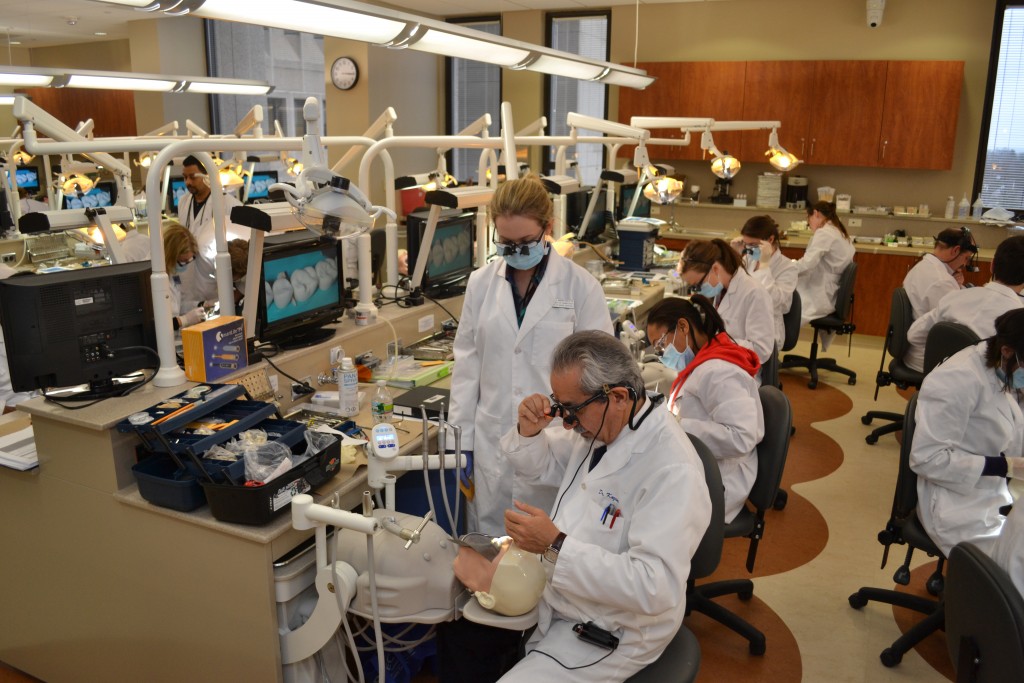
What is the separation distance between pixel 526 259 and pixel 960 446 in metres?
1.56

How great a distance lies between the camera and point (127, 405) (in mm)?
2359

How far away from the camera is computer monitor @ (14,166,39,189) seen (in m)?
7.75

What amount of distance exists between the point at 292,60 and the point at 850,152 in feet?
20.4

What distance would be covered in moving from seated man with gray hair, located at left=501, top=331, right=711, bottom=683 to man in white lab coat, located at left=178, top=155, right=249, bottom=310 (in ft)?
6.82

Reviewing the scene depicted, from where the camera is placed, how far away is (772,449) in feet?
8.93

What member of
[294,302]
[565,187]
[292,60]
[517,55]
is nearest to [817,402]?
[565,187]

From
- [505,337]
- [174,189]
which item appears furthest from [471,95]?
[505,337]

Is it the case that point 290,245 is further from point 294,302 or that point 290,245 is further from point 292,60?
point 292,60

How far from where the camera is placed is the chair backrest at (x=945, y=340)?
3.84 meters

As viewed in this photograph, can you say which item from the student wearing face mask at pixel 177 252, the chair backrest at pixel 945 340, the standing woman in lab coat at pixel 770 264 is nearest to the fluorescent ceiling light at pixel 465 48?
the student wearing face mask at pixel 177 252

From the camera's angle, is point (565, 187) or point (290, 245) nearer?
point (290, 245)

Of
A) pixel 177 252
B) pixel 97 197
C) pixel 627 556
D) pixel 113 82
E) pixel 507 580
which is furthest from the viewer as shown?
pixel 97 197

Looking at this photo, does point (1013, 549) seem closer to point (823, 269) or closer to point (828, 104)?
point (823, 269)

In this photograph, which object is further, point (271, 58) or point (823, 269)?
point (271, 58)
